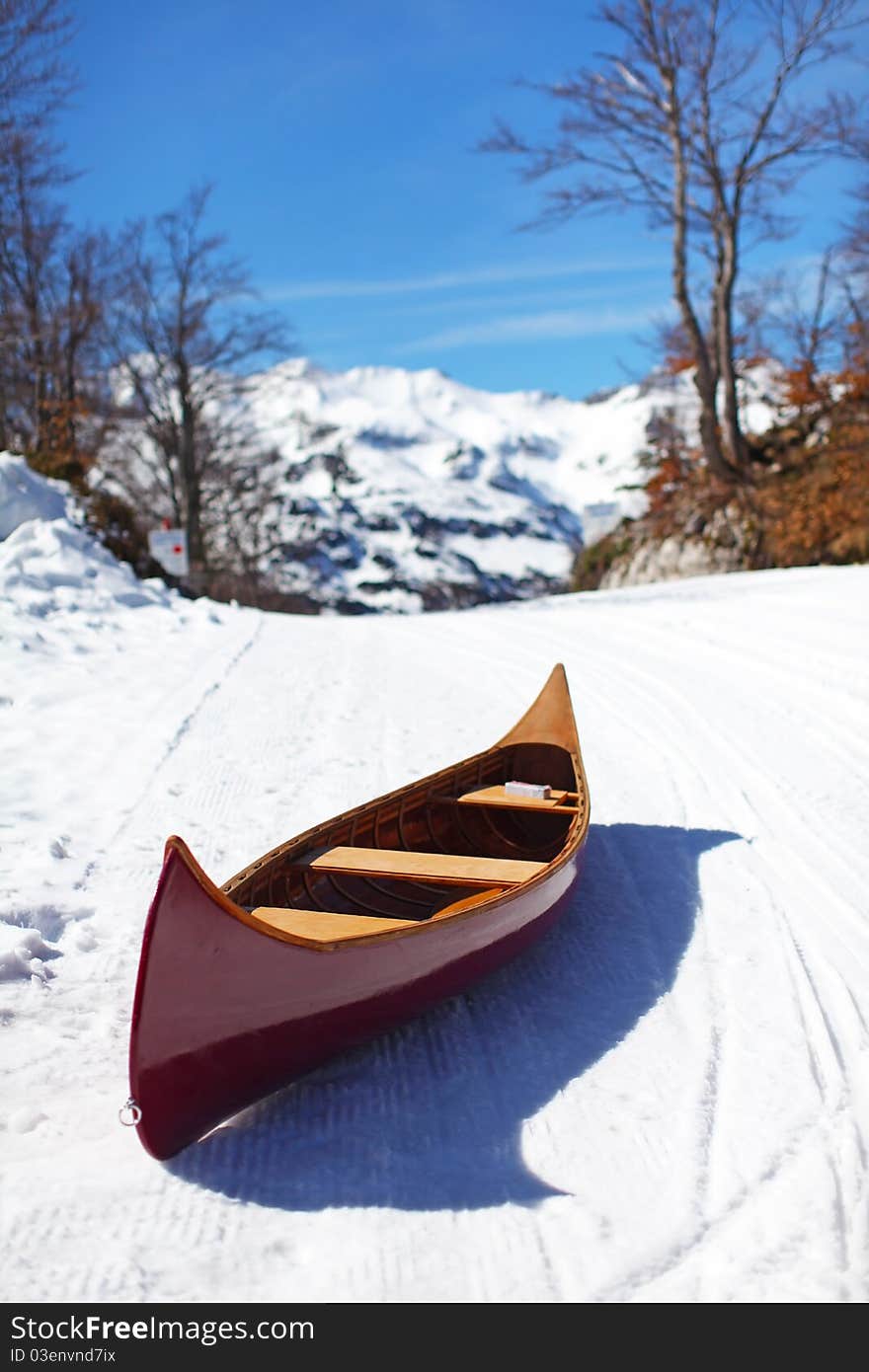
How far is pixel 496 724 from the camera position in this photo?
6883 millimetres

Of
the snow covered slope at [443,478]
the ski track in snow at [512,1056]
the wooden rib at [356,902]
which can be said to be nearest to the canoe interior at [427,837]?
the wooden rib at [356,902]

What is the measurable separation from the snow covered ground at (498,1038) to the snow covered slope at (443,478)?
45.0m

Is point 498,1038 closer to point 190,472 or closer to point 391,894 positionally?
point 391,894

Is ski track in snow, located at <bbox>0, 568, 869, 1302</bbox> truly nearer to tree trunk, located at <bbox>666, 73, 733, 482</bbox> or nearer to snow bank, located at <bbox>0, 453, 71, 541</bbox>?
snow bank, located at <bbox>0, 453, 71, 541</bbox>

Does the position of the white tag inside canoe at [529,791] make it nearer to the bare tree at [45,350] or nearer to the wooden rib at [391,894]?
the wooden rib at [391,894]

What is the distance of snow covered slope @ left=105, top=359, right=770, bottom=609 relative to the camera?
10069cm

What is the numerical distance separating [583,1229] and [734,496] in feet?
50.6

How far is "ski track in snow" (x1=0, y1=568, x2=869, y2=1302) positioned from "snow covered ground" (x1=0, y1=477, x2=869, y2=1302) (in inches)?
0.4

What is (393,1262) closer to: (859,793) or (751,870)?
(751,870)

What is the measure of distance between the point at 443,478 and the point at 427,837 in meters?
138

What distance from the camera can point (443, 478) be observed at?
139 meters

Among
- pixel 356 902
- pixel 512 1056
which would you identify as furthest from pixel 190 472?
pixel 512 1056

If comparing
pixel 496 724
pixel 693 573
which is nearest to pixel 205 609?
pixel 496 724

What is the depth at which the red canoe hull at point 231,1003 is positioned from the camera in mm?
2506
